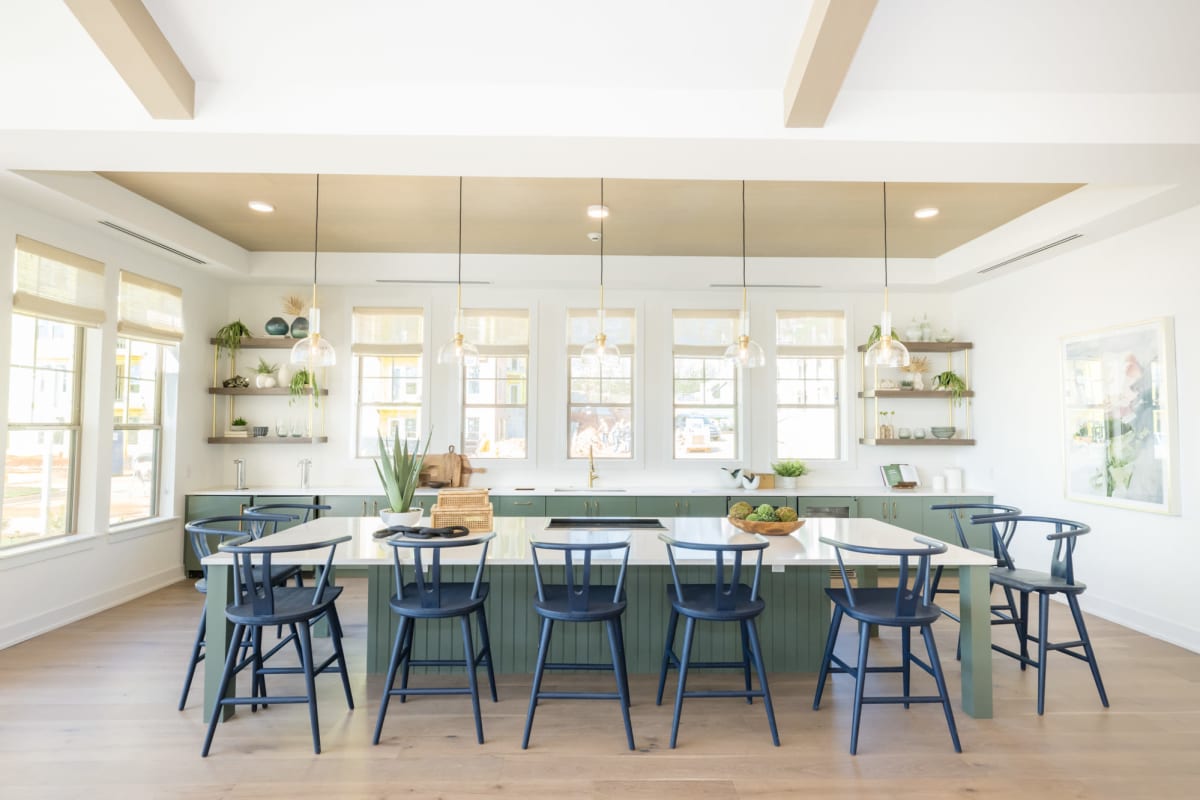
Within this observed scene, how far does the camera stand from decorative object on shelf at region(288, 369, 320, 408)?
6125mm

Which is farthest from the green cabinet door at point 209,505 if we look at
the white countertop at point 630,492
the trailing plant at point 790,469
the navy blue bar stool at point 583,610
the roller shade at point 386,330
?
the trailing plant at point 790,469

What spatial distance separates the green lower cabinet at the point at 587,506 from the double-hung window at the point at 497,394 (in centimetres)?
80

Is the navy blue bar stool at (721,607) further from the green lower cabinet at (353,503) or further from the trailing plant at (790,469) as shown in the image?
the green lower cabinet at (353,503)

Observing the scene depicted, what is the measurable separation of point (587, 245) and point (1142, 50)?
387 cm

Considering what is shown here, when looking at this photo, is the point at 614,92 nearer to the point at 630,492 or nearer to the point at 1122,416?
the point at 630,492

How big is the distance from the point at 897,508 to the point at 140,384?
6.64m

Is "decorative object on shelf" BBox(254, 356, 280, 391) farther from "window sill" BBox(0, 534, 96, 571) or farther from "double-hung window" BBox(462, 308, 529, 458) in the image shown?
"window sill" BBox(0, 534, 96, 571)

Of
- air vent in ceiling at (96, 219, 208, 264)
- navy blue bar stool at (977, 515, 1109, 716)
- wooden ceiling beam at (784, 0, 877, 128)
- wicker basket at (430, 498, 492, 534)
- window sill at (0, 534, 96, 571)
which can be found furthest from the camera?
air vent in ceiling at (96, 219, 208, 264)

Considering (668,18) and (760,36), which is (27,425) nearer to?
(668,18)

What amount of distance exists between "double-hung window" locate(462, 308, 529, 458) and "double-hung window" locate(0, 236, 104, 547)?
297 centimetres

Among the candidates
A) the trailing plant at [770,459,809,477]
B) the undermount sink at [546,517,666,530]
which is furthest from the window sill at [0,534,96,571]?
the trailing plant at [770,459,809,477]

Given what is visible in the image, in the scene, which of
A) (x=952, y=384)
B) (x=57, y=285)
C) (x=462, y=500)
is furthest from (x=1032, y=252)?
(x=57, y=285)

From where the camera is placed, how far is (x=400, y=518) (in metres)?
3.52

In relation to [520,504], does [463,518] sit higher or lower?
higher
